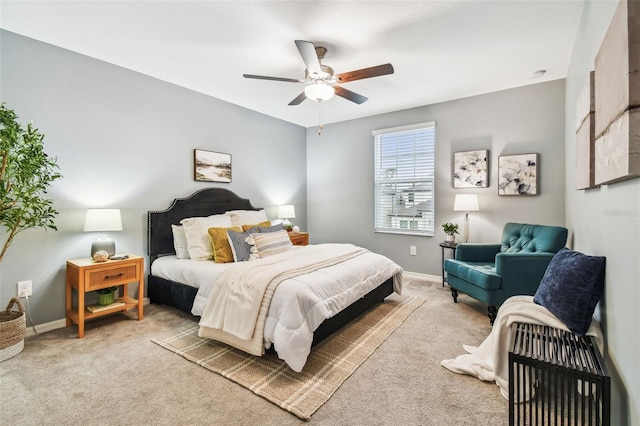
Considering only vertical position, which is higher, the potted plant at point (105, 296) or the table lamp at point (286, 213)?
the table lamp at point (286, 213)

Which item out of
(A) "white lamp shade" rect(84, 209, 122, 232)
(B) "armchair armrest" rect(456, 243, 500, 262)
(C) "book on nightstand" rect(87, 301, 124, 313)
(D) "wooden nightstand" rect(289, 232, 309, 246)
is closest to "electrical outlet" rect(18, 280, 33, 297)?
(C) "book on nightstand" rect(87, 301, 124, 313)

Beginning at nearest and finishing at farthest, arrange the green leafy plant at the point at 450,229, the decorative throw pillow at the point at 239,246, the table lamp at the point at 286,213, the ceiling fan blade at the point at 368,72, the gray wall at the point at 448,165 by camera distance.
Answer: the ceiling fan blade at the point at 368,72 → the decorative throw pillow at the point at 239,246 → the gray wall at the point at 448,165 → the green leafy plant at the point at 450,229 → the table lamp at the point at 286,213

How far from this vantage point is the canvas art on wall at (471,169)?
4.07 metres

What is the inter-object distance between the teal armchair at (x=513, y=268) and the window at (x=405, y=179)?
4.09ft

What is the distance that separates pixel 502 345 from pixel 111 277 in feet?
10.9

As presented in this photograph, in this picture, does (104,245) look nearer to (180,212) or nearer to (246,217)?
(180,212)

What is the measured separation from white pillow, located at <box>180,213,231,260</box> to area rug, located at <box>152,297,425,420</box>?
2.71 feet

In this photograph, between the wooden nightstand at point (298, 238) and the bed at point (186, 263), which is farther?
the wooden nightstand at point (298, 238)

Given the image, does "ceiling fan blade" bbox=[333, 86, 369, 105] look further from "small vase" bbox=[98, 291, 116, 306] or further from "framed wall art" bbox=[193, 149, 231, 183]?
"small vase" bbox=[98, 291, 116, 306]

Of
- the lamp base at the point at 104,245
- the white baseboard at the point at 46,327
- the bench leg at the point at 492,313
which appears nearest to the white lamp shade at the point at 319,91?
the lamp base at the point at 104,245

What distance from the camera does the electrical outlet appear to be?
8.73 feet

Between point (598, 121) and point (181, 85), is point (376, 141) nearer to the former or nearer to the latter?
point (181, 85)

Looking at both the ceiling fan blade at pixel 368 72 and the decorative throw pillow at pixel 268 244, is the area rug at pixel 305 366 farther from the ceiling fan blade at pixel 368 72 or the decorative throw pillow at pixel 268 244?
the ceiling fan blade at pixel 368 72

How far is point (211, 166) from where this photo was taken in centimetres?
421
